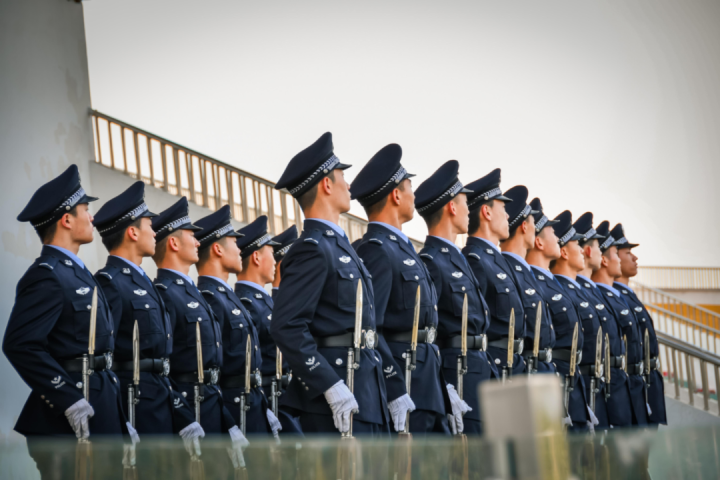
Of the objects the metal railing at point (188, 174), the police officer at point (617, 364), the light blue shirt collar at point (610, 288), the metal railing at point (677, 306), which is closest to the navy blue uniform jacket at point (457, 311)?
the police officer at point (617, 364)

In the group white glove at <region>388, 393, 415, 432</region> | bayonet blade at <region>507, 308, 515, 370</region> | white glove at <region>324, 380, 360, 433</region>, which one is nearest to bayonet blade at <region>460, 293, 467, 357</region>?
bayonet blade at <region>507, 308, 515, 370</region>

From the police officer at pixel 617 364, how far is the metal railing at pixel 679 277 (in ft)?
29.7

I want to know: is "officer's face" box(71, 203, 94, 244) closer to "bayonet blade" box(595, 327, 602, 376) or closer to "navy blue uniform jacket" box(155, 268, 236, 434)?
"navy blue uniform jacket" box(155, 268, 236, 434)

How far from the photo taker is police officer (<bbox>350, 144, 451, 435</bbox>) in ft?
11.3

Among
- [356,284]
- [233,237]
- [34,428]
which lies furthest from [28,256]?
[356,284]

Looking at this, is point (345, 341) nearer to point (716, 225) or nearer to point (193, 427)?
point (193, 427)

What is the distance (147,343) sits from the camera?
12.8ft

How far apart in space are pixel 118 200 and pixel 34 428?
4.29ft

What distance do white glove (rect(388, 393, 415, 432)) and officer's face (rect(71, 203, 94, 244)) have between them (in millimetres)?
1501

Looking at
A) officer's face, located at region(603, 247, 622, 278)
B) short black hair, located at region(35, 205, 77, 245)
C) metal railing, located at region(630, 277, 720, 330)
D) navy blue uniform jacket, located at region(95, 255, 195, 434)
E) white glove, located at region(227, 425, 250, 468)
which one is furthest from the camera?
metal railing, located at region(630, 277, 720, 330)

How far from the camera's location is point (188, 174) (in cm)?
822

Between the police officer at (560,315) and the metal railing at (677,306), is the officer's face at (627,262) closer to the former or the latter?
the police officer at (560,315)

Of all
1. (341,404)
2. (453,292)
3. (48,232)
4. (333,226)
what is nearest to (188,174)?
(48,232)

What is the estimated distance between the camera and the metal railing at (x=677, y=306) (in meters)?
12.1
